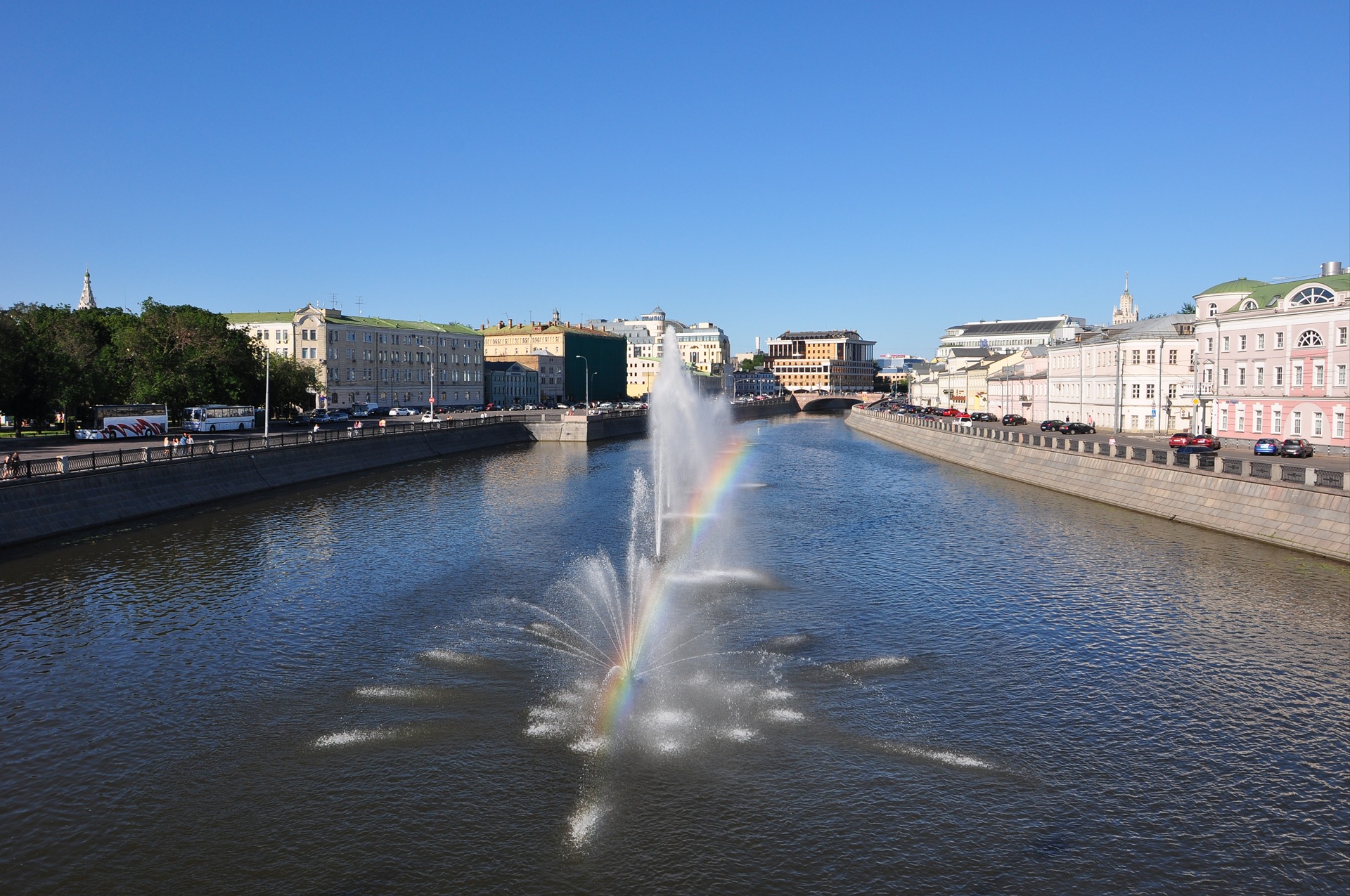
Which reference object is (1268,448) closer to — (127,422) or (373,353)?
(127,422)

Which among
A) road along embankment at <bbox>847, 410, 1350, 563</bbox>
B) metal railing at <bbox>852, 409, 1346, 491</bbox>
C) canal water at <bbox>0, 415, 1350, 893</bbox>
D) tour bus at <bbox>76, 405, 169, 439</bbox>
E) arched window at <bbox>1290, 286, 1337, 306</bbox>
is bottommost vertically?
canal water at <bbox>0, 415, 1350, 893</bbox>

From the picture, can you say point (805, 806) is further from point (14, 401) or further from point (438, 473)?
point (14, 401)

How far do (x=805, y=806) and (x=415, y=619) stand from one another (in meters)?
16.2

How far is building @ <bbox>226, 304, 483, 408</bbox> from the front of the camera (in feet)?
459

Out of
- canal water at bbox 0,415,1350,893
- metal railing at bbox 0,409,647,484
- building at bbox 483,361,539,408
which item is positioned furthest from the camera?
building at bbox 483,361,539,408

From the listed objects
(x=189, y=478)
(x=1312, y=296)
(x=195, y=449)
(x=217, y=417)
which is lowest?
(x=189, y=478)

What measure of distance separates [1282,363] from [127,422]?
88714 millimetres

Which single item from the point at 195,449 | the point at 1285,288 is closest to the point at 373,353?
the point at 195,449

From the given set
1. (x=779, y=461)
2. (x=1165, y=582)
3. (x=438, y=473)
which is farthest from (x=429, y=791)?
(x=779, y=461)

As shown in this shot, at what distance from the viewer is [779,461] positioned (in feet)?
298

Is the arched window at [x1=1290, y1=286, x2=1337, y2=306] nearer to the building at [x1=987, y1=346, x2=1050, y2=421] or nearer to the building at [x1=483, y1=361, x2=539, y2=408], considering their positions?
the building at [x1=987, y1=346, x2=1050, y2=421]

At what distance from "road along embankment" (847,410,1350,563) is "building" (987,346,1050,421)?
1807 inches

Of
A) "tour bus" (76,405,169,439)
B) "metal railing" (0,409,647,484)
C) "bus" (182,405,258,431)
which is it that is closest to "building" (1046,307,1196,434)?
"metal railing" (0,409,647,484)

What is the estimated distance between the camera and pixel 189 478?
51.8 m
